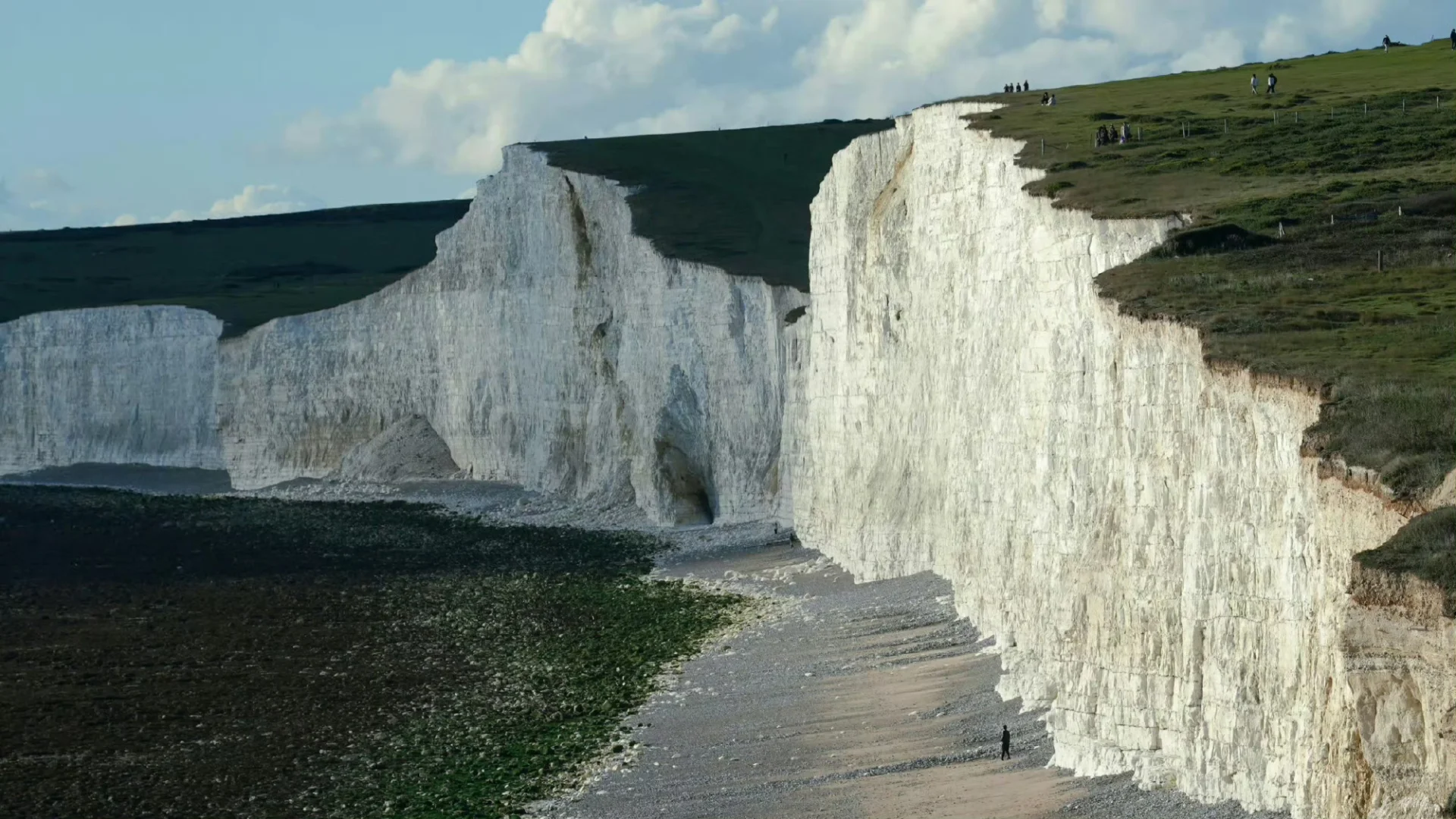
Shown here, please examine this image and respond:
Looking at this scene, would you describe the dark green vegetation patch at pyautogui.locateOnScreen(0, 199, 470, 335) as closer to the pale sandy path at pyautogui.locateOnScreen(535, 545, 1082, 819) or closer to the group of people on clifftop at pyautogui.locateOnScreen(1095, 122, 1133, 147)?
the group of people on clifftop at pyautogui.locateOnScreen(1095, 122, 1133, 147)

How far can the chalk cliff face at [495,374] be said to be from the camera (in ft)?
172

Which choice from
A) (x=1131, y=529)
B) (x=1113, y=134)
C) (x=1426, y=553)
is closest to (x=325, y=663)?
(x=1113, y=134)

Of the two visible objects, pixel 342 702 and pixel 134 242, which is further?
pixel 134 242

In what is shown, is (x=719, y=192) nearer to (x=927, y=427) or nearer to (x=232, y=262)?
(x=927, y=427)

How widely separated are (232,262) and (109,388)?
4060cm

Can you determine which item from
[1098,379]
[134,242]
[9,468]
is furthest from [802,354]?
[134,242]

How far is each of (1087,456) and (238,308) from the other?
62683mm

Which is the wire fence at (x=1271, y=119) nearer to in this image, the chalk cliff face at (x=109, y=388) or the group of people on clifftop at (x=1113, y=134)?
the group of people on clifftop at (x=1113, y=134)

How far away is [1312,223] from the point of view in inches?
1091

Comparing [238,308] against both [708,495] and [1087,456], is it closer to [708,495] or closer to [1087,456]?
[708,495]

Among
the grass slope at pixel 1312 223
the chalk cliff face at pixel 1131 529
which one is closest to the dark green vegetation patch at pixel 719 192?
the grass slope at pixel 1312 223

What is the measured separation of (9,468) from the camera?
83.1 meters

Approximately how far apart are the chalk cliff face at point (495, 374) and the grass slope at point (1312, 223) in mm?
11465

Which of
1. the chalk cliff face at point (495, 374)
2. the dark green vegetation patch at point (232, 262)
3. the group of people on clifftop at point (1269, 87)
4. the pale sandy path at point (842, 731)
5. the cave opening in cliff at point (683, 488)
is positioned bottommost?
the pale sandy path at point (842, 731)
